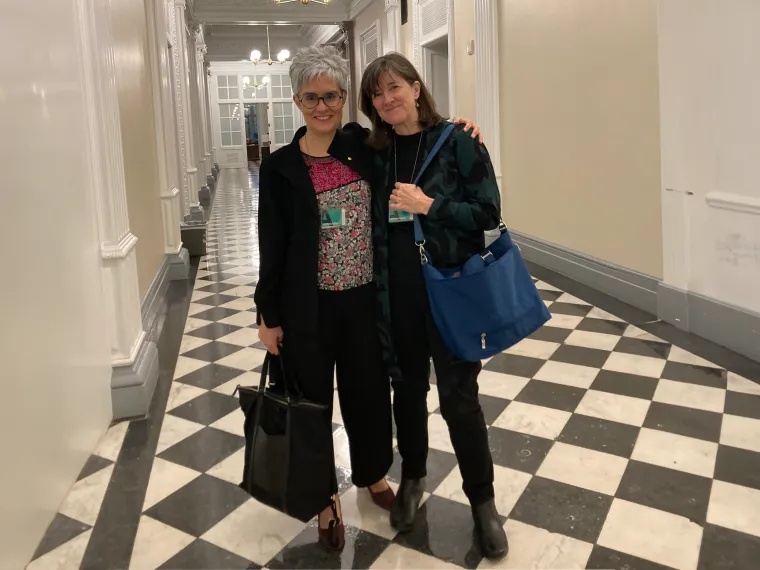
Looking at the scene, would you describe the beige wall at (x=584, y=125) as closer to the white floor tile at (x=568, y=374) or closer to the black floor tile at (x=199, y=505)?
the white floor tile at (x=568, y=374)

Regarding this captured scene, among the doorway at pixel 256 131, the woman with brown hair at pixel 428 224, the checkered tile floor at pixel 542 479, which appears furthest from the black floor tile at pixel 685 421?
the doorway at pixel 256 131

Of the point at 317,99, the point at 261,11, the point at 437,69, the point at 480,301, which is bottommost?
the point at 480,301

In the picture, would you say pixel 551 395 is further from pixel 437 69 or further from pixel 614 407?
pixel 437 69

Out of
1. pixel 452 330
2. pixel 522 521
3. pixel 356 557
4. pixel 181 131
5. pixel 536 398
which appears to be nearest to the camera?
pixel 452 330

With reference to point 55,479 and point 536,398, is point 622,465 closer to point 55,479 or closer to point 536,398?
point 536,398

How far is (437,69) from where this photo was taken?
11.0 metres

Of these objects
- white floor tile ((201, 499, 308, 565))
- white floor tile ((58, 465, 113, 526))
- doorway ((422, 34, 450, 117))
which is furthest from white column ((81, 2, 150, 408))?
doorway ((422, 34, 450, 117))

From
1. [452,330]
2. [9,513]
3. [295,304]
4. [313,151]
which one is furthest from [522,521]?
[9,513]

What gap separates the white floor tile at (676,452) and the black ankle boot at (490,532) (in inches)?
38.8

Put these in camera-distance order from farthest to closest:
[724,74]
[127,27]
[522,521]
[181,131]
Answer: [181,131] → [127,27] → [724,74] → [522,521]

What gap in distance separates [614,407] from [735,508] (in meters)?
1.00

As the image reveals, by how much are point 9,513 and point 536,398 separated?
2549mm

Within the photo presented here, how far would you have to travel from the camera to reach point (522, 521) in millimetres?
2449

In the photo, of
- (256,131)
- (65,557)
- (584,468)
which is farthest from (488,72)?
(256,131)
